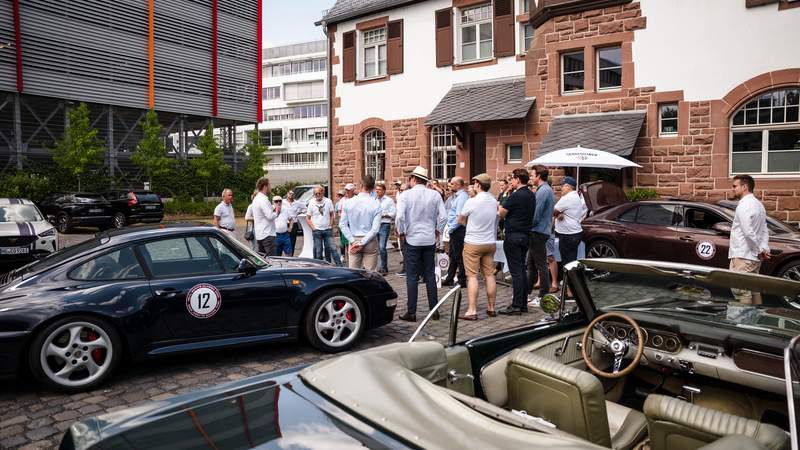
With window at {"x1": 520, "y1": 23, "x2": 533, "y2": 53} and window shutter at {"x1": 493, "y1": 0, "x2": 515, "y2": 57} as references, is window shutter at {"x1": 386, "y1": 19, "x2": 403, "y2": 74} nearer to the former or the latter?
window shutter at {"x1": 493, "y1": 0, "x2": 515, "y2": 57}

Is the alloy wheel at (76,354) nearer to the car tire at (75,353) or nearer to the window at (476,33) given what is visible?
the car tire at (75,353)

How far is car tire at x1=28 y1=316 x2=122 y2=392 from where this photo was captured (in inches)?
203

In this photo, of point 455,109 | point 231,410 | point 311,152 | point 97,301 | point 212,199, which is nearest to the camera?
point 231,410

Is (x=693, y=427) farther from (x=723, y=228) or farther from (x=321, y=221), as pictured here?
(x=321, y=221)

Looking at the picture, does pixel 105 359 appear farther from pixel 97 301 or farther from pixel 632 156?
pixel 632 156

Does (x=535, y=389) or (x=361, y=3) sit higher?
(x=361, y=3)

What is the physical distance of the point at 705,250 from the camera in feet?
34.4

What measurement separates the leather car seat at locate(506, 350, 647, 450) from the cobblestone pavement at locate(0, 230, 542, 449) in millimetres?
550

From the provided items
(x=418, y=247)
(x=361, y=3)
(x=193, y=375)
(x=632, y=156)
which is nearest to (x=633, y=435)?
(x=193, y=375)

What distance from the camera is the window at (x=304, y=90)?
7881 cm

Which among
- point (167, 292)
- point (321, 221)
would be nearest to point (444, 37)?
point (321, 221)

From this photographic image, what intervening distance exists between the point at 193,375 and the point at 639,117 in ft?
44.1

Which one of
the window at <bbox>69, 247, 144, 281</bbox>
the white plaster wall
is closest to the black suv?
the white plaster wall

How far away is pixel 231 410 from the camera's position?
7.77 ft
